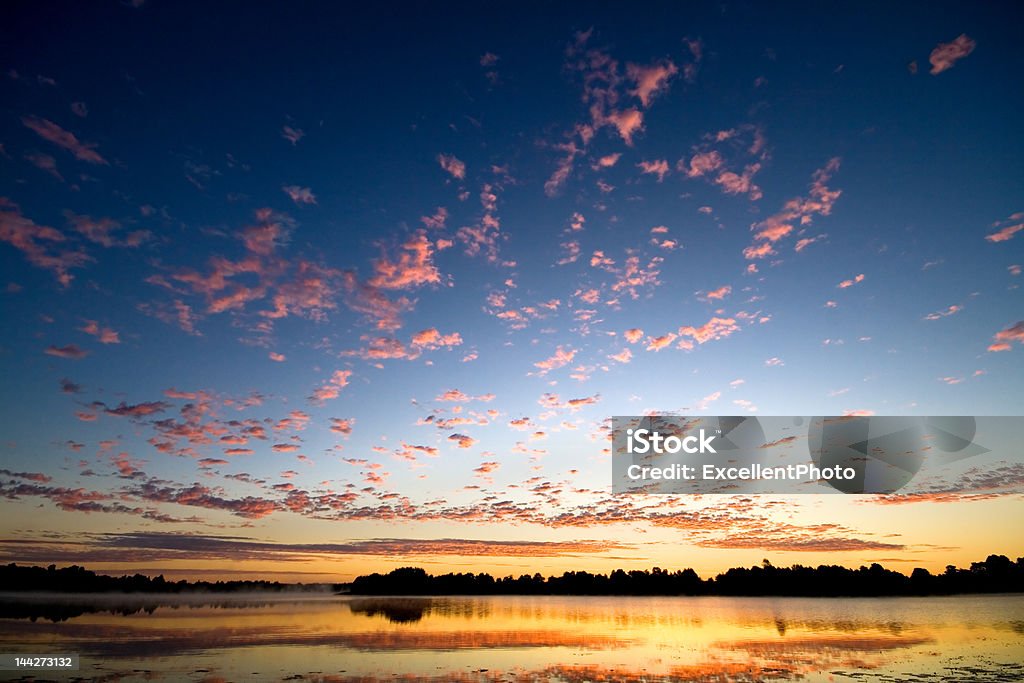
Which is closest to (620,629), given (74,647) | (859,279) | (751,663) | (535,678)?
(751,663)

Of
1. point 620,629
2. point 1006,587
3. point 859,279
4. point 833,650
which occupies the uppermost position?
point 859,279

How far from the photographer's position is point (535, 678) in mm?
28875

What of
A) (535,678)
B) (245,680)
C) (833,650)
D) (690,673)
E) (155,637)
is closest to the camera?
(245,680)

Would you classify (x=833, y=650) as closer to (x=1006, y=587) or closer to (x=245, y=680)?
(x=245, y=680)

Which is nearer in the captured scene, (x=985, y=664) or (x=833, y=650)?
(x=985, y=664)

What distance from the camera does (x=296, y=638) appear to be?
155 feet

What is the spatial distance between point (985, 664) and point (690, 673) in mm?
17869

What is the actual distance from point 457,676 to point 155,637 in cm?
3208

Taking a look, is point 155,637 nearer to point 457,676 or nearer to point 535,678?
point 457,676

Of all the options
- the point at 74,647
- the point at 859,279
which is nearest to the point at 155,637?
the point at 74,647

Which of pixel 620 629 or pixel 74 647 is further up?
pixel 74 647

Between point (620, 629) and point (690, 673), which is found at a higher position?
point (690, 673)

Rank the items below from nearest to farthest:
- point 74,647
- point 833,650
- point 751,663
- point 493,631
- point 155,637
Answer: point 751,663, point 74,647, point 833,650, point 155,637, point 493,631

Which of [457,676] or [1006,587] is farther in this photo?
[1006,587]
